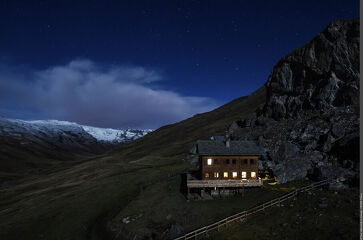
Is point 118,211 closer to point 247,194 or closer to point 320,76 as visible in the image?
point 247,194

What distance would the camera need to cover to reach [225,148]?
5600cm

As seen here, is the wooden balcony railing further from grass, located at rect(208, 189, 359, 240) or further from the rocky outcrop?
the rocky outcrop

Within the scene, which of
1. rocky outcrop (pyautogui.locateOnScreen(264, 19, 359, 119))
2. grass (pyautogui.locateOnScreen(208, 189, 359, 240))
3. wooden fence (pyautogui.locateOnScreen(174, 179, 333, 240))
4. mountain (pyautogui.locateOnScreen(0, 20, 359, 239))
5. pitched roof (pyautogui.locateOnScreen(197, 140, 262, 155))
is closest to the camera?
grass (pyautogui.locateOnScreen(208, 189, 359, 240))

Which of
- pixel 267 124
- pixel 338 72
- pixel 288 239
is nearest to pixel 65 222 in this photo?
pixel 288 239

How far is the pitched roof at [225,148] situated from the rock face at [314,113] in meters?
6.97

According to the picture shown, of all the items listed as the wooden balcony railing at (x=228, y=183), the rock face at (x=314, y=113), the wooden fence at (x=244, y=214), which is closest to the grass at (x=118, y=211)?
the wooden balcony railing at (x=228, y=183)

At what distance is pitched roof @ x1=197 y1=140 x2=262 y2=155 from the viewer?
54.6 meters

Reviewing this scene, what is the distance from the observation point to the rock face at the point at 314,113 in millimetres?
50312

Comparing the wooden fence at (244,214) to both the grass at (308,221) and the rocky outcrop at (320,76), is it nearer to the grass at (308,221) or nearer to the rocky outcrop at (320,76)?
the grass at (308,221)

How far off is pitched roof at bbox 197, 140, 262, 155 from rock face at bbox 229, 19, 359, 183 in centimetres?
697

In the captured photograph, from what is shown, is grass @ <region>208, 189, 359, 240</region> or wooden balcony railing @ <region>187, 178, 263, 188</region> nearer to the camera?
grass @ <region>208, 189, 359, 240</region>

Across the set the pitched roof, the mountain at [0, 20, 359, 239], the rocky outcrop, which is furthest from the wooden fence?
the rocky outcrop

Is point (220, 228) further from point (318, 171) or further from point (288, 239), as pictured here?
point (318, 171)

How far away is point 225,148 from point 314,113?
41025mm
